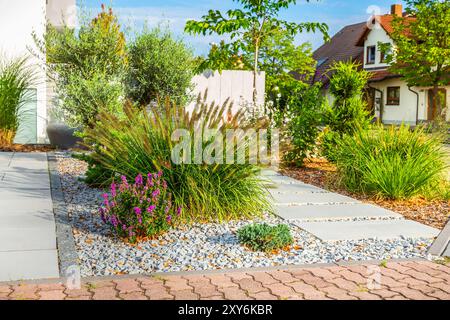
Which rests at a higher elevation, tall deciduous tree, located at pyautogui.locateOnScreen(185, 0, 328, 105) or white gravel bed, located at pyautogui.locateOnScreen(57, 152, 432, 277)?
tall deciduous tree, located at pyautogui.locateOnScreen(185, 0, 328, 105)

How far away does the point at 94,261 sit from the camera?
4.41 m

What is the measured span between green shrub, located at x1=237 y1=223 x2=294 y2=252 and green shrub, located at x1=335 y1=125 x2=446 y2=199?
9.73 feet

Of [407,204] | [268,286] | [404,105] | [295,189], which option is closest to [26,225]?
[268,286]

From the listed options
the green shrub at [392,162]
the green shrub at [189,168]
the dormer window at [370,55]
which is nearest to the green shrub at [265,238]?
the green shrub at [189,168]

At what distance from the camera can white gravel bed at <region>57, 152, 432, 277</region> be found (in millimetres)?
4367

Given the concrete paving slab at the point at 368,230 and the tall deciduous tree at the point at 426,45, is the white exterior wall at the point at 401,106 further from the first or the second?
the concrete paving slab at the point at 368,230

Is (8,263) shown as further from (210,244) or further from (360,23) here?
(360,23)

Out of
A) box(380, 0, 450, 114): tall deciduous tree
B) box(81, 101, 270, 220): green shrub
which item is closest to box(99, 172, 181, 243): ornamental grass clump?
box(81, 101, 270, 220): green shrub

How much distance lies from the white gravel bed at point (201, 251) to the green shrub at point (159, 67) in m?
6.28

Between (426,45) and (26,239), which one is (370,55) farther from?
(26,239)

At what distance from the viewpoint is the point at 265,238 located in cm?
478

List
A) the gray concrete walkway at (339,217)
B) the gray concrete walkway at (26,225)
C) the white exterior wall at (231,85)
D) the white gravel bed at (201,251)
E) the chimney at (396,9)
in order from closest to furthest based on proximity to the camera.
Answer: the gray concrete walkway at (26,225) → the white gravel bed at (201,251) → the gray concrete walkway at (339,217) → the white exterior wall at (231,85) → the chimney at (396,9)

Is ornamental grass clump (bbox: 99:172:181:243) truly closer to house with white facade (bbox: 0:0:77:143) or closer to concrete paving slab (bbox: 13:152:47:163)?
concrete paving slab (bbox: 13:152:47:163)

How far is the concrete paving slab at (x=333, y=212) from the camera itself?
6191 mm
